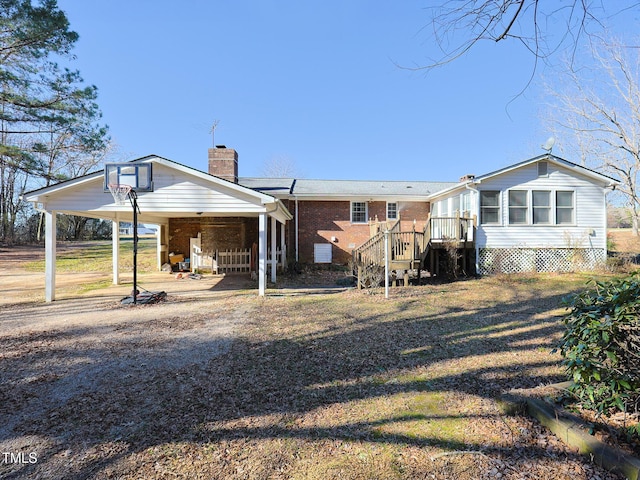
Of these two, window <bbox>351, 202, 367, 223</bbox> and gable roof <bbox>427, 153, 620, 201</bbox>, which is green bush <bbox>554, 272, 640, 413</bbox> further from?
window <bbox>351, 202, 367, 223</bbox>

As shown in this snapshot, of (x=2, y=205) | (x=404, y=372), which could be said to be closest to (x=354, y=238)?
(x=404, y=372)

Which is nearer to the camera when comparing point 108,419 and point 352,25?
point 108,419

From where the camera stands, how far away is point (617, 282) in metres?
2.98

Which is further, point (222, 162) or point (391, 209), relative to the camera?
point (391, 209)

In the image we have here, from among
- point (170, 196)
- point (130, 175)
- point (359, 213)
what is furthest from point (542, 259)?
point (130, 175)

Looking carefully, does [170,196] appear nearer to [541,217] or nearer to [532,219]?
[532,219]

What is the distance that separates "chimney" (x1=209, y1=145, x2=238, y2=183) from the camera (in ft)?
45.7

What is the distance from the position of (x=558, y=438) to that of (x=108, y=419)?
13.2ft

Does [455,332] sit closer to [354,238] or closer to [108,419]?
[108,419]

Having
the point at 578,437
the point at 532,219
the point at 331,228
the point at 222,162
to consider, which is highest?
the point at 222,162

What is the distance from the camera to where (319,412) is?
3178 mm

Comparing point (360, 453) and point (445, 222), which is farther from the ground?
point (445, 222)

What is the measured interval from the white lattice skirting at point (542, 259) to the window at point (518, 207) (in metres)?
1.24

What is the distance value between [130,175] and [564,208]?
16.5m
